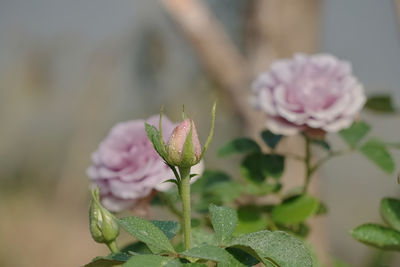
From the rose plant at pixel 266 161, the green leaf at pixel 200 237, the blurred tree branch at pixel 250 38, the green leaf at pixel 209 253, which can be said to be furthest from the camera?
the blurred tree branch at pixel 250 38

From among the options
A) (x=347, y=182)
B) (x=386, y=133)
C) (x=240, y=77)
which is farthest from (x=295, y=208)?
(x=347, y=182)

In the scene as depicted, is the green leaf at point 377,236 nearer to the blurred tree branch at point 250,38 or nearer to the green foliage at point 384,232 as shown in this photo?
the green foliage at point 384,232

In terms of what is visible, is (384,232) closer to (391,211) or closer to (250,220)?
(391,211)

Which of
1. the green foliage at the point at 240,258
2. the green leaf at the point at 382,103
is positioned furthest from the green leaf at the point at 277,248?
the green leaf at the point at 382,103

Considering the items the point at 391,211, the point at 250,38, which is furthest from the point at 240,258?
the point at 250,38

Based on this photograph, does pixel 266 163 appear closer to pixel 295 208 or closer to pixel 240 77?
pixel 295 208

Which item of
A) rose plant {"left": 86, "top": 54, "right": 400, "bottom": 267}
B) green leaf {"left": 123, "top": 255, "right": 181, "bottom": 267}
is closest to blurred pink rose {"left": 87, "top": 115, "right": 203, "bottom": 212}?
rose plant {"left": 86, "top": 54, "right": 400, "bottom": 267}
